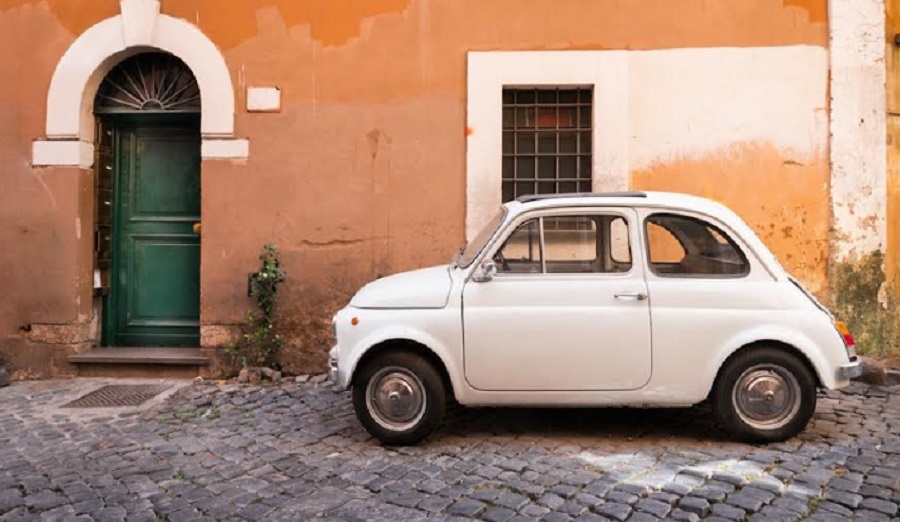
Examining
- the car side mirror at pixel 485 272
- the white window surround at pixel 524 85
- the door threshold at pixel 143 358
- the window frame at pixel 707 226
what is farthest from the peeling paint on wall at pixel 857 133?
the door threshold at pixel 143 358

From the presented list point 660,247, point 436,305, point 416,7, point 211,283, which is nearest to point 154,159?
point 211,283

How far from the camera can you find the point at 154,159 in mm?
7738

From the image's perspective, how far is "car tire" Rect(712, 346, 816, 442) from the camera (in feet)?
15.4

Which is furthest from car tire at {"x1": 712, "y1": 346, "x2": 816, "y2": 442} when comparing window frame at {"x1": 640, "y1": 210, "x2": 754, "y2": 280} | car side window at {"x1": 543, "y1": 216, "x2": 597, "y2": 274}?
car side window at {"x1": 543, "y1": 216, "x2": 597, "y2": 274}

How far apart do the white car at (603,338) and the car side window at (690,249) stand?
0.04ft

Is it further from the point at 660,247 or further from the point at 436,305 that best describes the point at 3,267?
the point at 660,247

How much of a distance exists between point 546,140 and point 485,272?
2827 mm

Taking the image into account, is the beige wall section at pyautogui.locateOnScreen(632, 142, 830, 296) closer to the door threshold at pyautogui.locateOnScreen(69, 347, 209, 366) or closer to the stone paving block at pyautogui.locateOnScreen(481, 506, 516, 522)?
the stone paving block at pyautogui.locateOnScreen(481, 506, 516, 522)

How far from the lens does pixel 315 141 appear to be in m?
7.18

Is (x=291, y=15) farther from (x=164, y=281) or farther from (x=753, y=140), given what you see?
(x=753, y=140)

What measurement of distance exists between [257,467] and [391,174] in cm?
346

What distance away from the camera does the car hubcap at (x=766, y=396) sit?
15.5 ft

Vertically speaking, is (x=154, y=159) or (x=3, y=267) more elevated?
(x=154, y=159)

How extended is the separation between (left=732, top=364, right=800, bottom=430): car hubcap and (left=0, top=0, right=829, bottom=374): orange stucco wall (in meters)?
2.68
